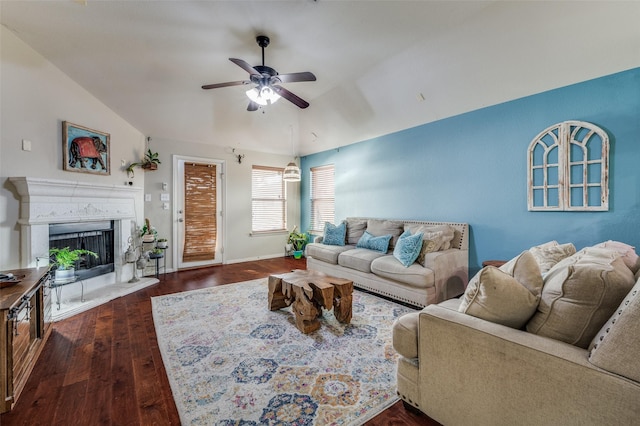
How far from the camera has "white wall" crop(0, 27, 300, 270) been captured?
2.67 m

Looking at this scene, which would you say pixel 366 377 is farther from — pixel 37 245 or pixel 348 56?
pixel 37 245

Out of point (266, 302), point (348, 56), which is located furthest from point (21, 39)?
point (266, 302)

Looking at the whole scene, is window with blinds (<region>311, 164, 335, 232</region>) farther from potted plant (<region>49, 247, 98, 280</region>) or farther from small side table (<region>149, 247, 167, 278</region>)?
potted plant (<region>49, 247, 98, 280</region>)

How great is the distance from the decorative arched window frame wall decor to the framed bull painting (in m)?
5.45

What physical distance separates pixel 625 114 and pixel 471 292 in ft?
8.70

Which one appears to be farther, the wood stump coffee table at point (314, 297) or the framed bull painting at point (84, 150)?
the framed bull painting at point (84, 150)

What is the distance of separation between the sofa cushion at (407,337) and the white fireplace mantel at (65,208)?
3.77 meters

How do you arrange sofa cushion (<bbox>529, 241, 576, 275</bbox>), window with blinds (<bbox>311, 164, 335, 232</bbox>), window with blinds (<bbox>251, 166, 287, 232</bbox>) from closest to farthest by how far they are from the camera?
sofa cushion (<bbox>529, 241, 576, 275</bbox>) < window with blinds (<bbox>311, 164, 335, 232</bbox>) < window with blinds (<bbox>251, 166, 287, 232</bbox>)

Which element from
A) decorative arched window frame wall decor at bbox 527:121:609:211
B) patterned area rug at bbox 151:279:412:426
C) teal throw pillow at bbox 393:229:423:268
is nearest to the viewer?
patterned area rug at bbox 151:279:412:426

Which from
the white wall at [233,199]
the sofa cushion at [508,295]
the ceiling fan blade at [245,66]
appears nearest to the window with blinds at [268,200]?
the white wall at [233,199]

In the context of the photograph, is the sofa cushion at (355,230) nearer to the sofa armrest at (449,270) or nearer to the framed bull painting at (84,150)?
the sofa armrest at (449,270)

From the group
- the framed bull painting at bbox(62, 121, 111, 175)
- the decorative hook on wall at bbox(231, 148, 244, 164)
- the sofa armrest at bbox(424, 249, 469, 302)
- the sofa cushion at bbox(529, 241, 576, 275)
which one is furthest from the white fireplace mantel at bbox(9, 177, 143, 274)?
the sofa cushion at bbox(529, 241, 576, 275)

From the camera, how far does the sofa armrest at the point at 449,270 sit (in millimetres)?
3168

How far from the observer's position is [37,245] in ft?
9.75
